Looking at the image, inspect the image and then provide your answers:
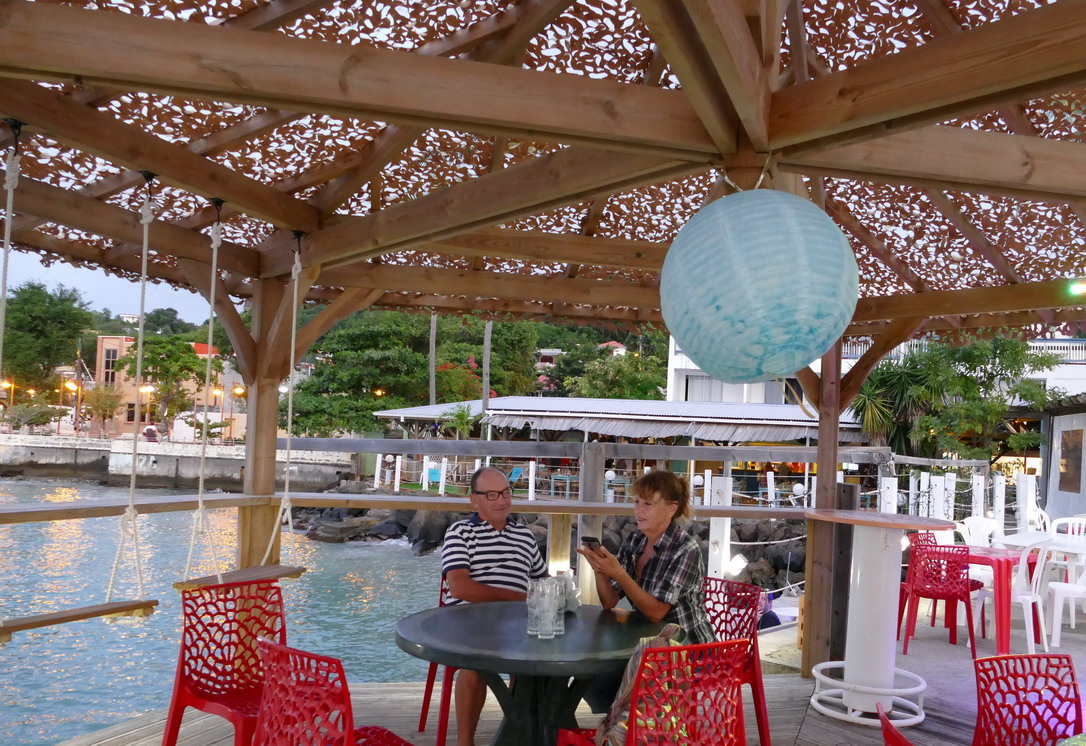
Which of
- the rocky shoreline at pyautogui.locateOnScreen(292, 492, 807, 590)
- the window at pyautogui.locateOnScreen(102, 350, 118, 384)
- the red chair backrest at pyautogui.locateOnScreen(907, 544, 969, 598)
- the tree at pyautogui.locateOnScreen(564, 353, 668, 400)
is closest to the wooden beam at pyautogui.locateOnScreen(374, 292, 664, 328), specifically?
the red chair backrest at pyautogui.locateOnScreen(907, 544, 969, 598)

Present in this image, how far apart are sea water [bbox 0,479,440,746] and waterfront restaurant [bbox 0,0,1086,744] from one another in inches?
60.0

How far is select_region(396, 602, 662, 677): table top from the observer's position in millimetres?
2381

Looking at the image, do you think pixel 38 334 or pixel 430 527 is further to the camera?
pixel 38 334

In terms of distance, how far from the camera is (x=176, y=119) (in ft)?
12.1

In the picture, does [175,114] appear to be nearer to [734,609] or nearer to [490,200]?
[490,200]

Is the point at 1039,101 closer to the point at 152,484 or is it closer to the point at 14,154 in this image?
the point at 14,154

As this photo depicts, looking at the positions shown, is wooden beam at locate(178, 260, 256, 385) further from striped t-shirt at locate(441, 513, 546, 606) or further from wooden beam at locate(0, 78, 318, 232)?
striped t-shirt at locate(441, 513, 546, 606)

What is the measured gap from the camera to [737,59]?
202 centimetres

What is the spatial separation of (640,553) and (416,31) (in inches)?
92.4

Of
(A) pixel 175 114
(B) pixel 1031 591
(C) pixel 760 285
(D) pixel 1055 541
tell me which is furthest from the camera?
(D) pixel 1055 541

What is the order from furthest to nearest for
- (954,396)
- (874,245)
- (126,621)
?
(954,396), (126,621), (874,245)

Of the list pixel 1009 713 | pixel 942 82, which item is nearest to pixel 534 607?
pixel 1009 713

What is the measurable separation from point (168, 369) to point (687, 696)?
1135 inches

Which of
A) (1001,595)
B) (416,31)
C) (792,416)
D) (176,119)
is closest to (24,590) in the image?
(176,119)
